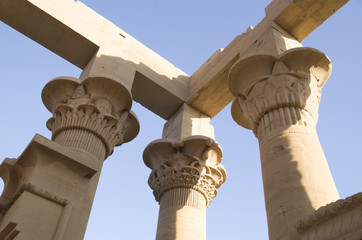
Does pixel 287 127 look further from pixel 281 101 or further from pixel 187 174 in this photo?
pixel 187 174

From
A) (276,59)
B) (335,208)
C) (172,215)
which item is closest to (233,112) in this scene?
(276,59)

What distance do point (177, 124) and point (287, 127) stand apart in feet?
14.7

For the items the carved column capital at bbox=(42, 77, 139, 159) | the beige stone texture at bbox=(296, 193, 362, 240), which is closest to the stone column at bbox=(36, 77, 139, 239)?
the carved column capital at bbox=(42, 77, 139, 159)

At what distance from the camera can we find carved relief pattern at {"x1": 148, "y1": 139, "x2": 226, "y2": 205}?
9.07 meters

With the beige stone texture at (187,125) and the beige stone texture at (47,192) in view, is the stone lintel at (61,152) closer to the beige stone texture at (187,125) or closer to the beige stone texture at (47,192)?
the beige stone texture at (47,192)

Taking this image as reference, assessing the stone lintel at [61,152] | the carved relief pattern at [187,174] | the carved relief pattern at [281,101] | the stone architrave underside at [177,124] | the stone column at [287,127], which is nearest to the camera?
the stone column at [287,127]

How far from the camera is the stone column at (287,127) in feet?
17.5

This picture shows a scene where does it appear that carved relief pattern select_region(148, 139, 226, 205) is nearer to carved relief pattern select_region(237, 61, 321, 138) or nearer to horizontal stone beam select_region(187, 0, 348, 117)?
horizontal stone beam select_region(187, 0, 348, 117)

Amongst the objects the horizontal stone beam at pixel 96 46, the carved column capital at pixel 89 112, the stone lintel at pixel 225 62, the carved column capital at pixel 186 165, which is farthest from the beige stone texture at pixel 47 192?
the stone lintel at pixel 225 62

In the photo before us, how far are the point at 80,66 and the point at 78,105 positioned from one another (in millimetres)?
2584

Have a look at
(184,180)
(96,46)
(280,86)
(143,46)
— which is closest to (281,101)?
(280,86)

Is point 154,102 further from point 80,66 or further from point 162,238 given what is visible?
point 162,238

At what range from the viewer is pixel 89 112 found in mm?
7629

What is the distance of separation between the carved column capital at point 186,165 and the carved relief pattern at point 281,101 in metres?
2.23
